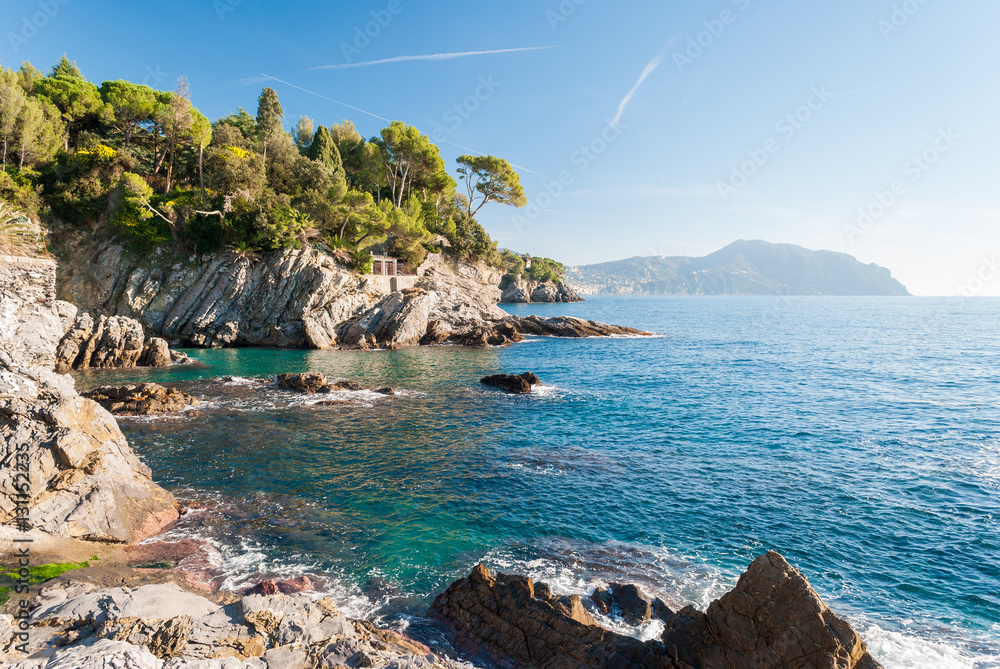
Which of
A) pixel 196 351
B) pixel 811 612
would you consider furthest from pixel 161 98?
pixel 811 612

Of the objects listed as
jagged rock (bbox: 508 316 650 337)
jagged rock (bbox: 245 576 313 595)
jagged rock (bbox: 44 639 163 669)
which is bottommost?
jagged rock (bbox: 245 576 313 595)

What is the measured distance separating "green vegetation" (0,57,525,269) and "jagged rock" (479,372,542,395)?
88.2 feet

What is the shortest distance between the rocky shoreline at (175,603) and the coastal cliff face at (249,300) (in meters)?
32.8

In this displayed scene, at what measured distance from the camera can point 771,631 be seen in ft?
25.4

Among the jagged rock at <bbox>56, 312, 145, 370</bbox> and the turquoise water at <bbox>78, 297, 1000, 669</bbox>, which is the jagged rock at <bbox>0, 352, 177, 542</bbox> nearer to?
the turquoise water at <bbox>78, 297, 1000, 669</bbox>

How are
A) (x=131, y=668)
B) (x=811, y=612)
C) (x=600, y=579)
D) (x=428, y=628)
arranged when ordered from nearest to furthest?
1. (x=131, y=668)
2. (x=811, y=612)
3. (x=428, y=628)
4. (x=600, y=579)

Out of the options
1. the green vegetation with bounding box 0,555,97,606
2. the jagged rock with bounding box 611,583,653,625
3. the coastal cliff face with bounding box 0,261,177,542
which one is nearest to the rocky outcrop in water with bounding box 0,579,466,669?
the green vegetation with bounding box 0,555,97,606

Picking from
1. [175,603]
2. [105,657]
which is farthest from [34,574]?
[105,657]

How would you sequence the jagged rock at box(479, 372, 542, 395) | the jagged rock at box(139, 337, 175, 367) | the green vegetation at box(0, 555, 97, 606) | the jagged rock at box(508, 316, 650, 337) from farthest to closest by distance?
the jagged rock at box(508, 316, 650, 337) < the jagged rock at box(139, 337, 175, 367) < the jagged rock at box(479, 372, 542, 395) < the green vegetation at box(0, 555, 97, 606)

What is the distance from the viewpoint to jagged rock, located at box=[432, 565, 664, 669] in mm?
8141

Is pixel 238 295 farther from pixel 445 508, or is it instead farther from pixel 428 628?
pixel 428 628

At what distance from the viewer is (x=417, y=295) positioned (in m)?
53.3

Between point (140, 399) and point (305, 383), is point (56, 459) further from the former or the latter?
point (305, 383)

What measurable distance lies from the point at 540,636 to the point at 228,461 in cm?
1480
